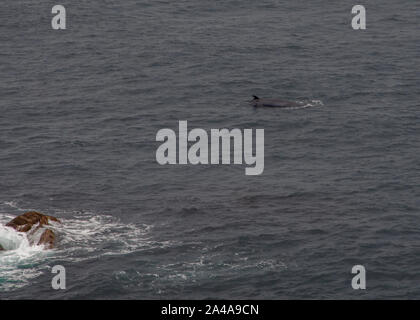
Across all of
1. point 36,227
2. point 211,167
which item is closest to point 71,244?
point 36,227

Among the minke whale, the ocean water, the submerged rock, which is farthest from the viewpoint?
the minke whale

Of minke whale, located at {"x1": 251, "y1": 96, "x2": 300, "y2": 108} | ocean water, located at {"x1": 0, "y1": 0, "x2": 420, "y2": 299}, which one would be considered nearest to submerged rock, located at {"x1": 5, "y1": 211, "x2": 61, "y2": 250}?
ocean water, located at {"x1": 0, "y1": 0, "x2": 420, "y2": 299}

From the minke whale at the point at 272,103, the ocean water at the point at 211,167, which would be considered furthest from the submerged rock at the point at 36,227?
the minke whale at the point at 272,103

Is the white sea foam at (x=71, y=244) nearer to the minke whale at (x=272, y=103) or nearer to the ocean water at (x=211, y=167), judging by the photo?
the ocean water at (x=211, y=167)

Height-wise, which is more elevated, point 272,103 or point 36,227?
point 272,103

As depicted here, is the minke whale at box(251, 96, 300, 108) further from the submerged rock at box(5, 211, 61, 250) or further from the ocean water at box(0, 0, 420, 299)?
the submerged rock at box(5, 211, 61, 250)

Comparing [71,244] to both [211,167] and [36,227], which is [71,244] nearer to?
[36,227]
